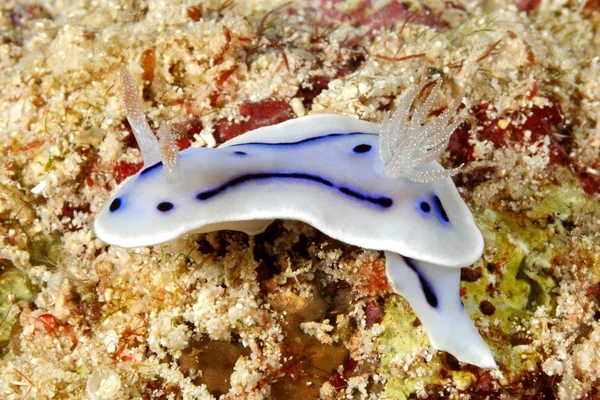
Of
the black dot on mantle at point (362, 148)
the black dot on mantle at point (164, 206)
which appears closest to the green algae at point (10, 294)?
the black dot on mantle at point (164, 206)

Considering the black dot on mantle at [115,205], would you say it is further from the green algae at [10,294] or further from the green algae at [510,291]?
the green algae at [510,291]

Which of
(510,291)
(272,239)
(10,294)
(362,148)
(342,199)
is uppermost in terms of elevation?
(362,148)

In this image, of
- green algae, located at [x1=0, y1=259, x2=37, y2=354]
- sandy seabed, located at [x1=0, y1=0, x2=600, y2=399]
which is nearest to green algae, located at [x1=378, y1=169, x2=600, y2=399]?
sandy seabed, located at [x1=0, y1=0, x2=600, y2=399]

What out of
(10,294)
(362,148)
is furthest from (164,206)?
(10,294)

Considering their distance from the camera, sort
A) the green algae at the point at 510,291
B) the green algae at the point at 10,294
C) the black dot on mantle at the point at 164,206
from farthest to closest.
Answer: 1. the green algae at the point at 10,294
2. the green algae at the point at 510,291
3. the black dot on mantle at the point at 164,206

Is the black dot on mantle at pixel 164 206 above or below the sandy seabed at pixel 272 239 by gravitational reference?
above

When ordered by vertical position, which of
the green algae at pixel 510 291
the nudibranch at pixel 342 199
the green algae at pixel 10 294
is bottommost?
the green algae at pixel 10 294

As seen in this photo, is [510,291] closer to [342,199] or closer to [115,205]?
[342,199]

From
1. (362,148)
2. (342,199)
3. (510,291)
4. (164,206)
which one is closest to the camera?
(164,206)

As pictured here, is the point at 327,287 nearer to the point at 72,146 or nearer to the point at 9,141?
the point at 72,146
